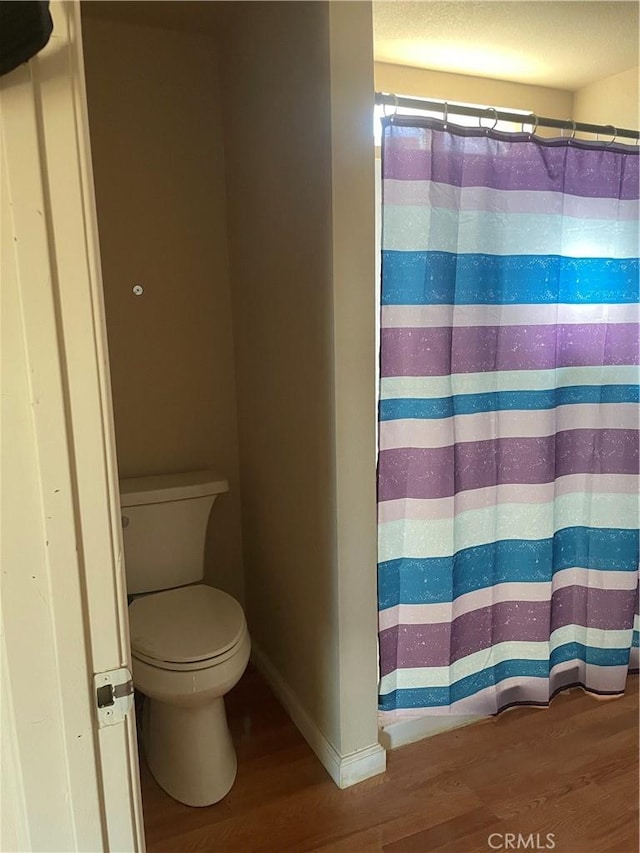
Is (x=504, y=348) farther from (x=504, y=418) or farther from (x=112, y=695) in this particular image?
(x=112, y=695)

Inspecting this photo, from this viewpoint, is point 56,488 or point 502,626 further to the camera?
point 502,626

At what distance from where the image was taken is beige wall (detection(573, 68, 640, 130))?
8.04ft

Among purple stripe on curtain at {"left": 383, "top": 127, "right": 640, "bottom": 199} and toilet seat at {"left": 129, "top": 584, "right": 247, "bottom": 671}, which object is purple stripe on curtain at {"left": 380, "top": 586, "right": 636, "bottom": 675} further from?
purple stripe on curtain at {"left": 383, "top": 127, "right": 640, "bottom": 199}

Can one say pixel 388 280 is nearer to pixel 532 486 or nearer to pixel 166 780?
pixel 532 486

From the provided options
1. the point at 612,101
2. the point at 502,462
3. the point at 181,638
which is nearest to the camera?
the point at 181,638

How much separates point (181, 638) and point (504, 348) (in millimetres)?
1273

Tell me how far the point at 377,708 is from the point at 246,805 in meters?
0.45

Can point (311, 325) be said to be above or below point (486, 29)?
below

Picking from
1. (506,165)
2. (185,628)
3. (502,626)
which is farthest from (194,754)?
(506,165)

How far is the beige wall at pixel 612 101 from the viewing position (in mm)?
2451

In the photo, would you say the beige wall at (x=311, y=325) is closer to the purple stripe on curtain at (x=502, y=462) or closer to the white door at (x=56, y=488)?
the purple stripe on curtain at (x=502, y=462)

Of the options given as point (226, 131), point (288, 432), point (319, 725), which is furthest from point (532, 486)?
point (226, 131)

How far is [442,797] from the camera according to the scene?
177cm

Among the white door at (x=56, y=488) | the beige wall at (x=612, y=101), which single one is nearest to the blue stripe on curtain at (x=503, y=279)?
the beige wall at (x=612, y=101)
